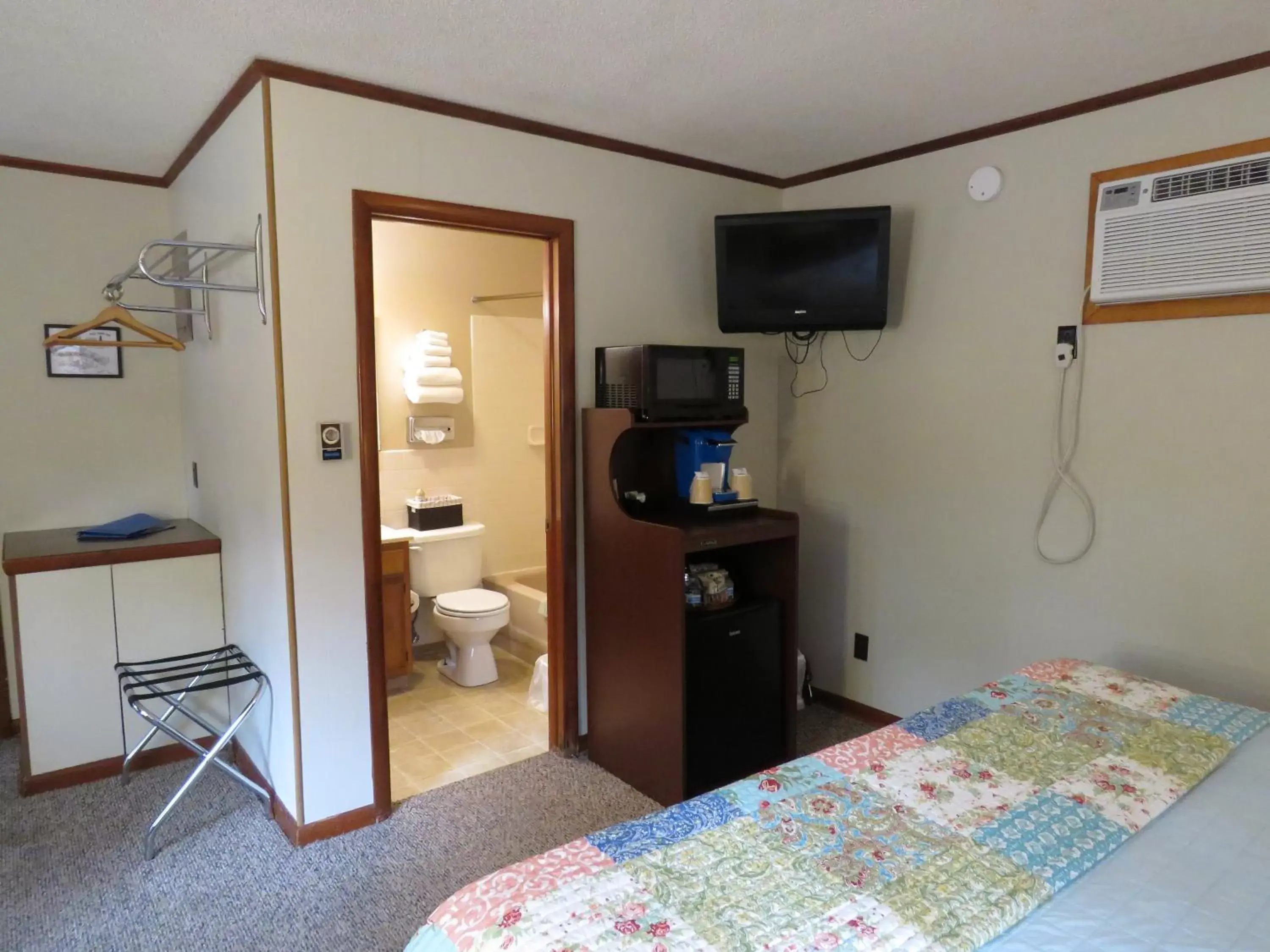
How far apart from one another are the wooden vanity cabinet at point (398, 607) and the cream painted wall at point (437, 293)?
45cm

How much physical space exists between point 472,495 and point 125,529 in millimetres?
1697

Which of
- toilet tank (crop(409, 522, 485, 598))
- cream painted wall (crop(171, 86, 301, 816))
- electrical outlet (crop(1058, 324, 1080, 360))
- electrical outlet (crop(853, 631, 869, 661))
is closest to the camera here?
cream painted wall (crop(171, 86, 301, 816))

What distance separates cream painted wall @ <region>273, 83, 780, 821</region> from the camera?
2326mm

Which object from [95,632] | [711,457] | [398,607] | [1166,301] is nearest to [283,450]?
[95,632]

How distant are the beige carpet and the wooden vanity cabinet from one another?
1.00 metres

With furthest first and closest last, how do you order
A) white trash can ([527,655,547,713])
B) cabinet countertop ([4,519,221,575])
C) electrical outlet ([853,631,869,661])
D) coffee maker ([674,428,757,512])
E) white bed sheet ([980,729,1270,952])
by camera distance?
white trash can ([527,655,547,713]) < electrical outlet ([853,631,869,661]) < coffee maker ([674,428,757,512]) < cabinet countertop ([4,519,221,575]) < white bed sheet ([980,729,1270,952])

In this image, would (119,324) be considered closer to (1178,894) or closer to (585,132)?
(585,132)

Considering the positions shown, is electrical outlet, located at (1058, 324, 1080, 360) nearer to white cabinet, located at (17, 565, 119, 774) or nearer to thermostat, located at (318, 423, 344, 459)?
thermostat, located at (318, 423, 344, 459)

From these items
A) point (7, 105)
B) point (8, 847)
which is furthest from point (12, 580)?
point (7, 105)

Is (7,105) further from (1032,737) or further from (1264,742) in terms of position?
(1264,742)

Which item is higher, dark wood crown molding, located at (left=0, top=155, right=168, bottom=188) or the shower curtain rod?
dark wood crown molding, located at (left=0, top=155, right=168, bottom=188)

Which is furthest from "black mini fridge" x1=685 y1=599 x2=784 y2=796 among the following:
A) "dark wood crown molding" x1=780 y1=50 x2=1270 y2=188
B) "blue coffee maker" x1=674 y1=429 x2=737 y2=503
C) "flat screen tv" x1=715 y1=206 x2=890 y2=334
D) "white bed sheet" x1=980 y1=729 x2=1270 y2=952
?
"dark wood crown molding" x1=780 y1=50 x2=1270 y2=188

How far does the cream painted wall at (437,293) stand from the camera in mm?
4031

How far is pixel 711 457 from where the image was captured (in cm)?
299
